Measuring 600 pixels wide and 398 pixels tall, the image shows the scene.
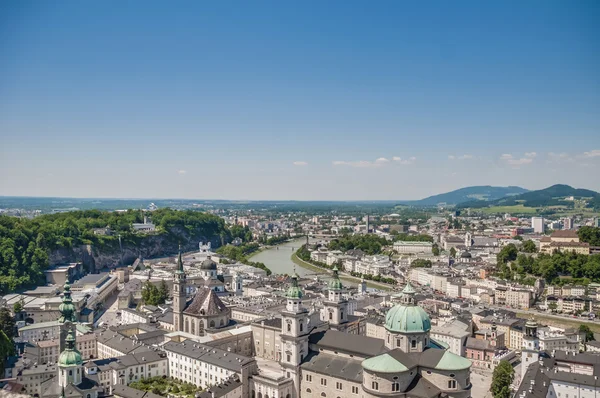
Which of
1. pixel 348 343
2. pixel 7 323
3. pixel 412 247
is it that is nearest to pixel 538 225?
pixel 412 247

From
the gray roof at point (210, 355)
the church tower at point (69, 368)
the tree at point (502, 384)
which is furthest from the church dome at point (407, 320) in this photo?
the church tower at point (69, 368)

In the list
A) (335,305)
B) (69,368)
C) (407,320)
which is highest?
(407,320)

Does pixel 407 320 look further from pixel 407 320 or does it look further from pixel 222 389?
pixel 222 389

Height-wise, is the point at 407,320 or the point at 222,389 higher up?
the point at 407,320

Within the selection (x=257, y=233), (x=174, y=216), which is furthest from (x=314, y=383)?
(x=257, y=233)

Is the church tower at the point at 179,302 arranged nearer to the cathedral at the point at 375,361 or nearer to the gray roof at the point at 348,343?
the cathedral at the point at 375,361

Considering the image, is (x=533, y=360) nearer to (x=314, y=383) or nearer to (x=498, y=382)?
(x=498, y=382)
